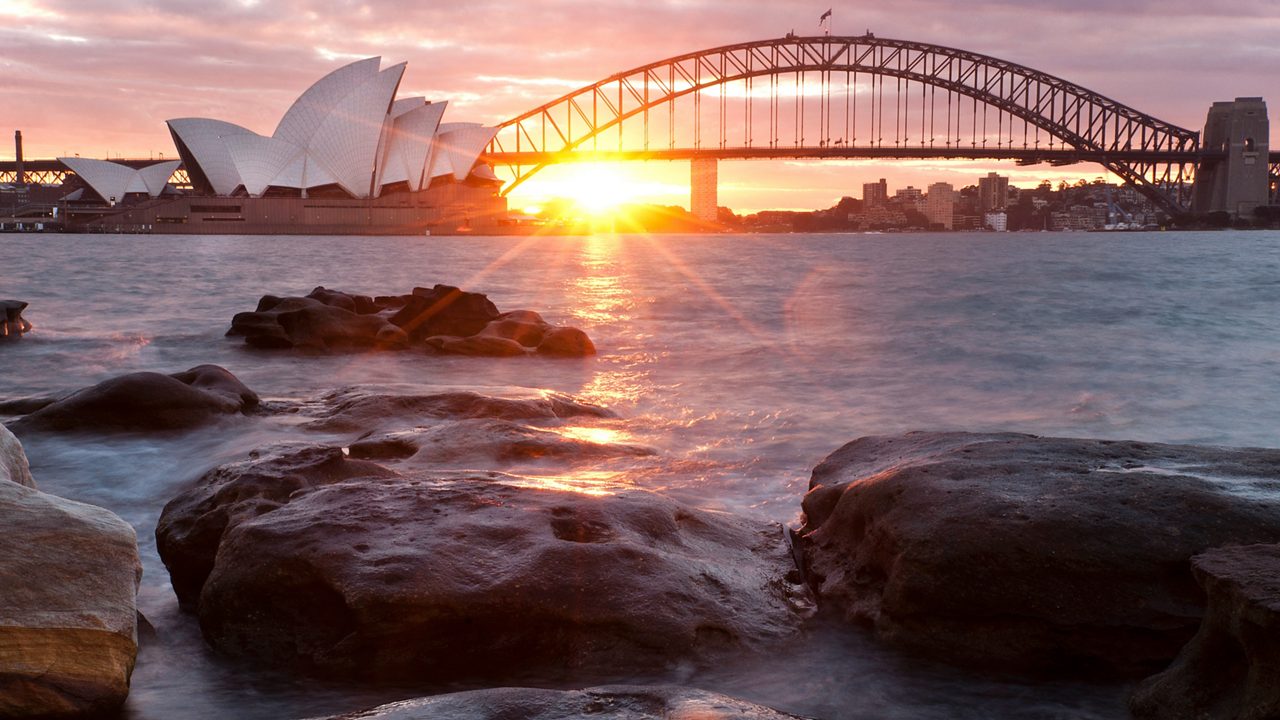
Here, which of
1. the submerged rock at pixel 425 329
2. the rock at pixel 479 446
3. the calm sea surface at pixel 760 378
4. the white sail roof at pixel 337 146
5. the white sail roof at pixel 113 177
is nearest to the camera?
the calm sea surface at pixel 760 378

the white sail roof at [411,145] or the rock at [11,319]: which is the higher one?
the white sail roof at [411,145]

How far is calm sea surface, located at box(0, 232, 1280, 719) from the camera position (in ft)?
10.6

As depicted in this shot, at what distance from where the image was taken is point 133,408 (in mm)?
6938

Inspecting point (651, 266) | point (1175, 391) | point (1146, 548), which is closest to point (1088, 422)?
point (1175, 391)

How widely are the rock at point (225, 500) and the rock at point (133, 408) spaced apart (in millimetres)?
2749

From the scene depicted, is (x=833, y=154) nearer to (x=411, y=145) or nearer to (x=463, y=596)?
(x=411, y=145)

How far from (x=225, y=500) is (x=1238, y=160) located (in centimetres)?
9699

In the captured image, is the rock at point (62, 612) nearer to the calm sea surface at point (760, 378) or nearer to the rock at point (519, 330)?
the calm sea surface at point (760, 378)

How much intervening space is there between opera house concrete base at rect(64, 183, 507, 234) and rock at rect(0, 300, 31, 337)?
209 ft

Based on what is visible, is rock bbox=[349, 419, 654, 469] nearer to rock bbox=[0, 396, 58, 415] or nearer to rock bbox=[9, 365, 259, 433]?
rock bbox=[9, 365, 259, 433]

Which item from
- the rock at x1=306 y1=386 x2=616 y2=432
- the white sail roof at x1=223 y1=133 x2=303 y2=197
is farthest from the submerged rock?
the white sail roof at x1=223 y1=133 x2=303 y2=197

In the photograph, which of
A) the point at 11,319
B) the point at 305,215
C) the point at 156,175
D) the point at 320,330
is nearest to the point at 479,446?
the point at 320,330

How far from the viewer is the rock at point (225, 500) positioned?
154 inches

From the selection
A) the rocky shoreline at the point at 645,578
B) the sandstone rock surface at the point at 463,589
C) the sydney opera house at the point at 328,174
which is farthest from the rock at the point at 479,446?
the sydney opera house at the point at 328,174
